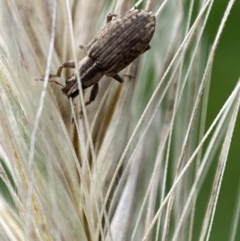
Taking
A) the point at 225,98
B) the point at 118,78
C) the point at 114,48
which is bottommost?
the point at 225,98

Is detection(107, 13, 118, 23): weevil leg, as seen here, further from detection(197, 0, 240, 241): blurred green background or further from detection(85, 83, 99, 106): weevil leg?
detection(197, 0, 240, 241): blurred green background

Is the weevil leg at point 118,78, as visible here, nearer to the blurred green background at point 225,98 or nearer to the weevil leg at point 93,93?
the weevil leg at point 93,93

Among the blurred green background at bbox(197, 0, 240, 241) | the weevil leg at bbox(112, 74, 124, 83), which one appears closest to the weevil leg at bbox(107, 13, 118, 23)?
the weevil leg at bbox(112, 74, 124, 83)

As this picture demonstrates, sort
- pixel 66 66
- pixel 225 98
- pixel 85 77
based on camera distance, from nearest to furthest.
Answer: pixel 66 66 → pixel 85 77 → pixel 225 98

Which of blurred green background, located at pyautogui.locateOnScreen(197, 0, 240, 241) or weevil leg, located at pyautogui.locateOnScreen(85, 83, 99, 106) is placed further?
blurred green background, located at pyautogui.locateOnScreen(197, 0, 240, 241)

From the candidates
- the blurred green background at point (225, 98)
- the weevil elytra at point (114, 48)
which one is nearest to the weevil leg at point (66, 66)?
the weevil elytra at point (114, 48)

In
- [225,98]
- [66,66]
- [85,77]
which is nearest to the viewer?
[66,66]

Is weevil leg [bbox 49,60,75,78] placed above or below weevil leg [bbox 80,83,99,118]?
above

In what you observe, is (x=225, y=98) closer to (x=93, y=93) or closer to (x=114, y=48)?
(x=114, y=48)

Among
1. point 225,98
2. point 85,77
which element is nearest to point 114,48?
point 85,77
